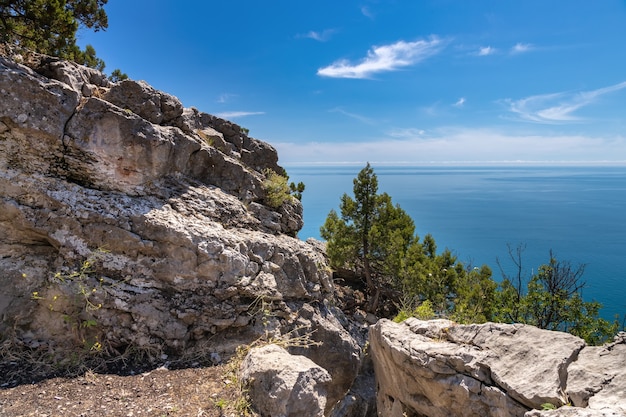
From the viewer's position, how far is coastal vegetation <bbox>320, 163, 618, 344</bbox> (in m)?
14.2

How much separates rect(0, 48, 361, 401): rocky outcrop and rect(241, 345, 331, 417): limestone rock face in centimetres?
205

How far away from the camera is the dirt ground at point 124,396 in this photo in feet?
18.0

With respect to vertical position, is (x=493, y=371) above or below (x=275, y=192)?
below

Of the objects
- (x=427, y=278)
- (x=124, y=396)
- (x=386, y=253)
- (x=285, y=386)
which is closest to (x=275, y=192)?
(x=285, y=386)

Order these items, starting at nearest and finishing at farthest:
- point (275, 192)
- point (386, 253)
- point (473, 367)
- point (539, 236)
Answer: point (473, 367) < point (275, 192) < point (386, 253) < point (539, 236)

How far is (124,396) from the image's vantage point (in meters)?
5.96

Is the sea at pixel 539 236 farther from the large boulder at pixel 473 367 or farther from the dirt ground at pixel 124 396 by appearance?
the dirt ground at pixel 124 396

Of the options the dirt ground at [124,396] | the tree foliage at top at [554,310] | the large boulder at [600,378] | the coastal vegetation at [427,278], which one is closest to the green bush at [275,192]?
the dirt ground at [124,396]

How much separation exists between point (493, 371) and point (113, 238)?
8.50 meters

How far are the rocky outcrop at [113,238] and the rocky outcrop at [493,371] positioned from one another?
2.92 meters

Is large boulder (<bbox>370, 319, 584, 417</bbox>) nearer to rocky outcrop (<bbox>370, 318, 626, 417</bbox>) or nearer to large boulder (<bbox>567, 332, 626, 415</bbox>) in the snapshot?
rocky outcrop (<bbox>370, 318, 626, 417</bbox>)

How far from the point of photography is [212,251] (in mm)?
8375

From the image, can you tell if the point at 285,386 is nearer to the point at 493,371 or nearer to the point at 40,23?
the point at 493,371

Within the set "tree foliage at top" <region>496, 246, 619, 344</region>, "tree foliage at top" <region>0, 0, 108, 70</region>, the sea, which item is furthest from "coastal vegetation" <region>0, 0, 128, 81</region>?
the sea
